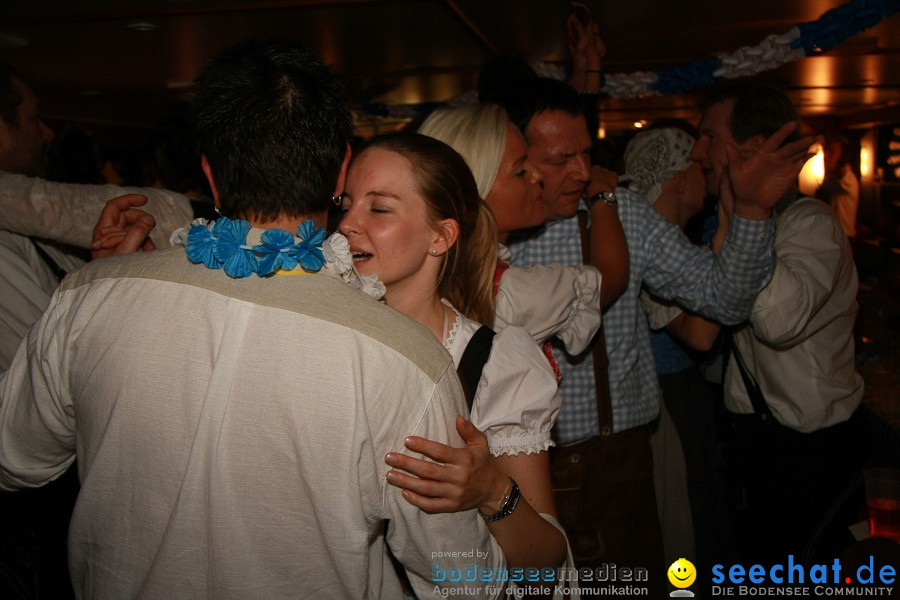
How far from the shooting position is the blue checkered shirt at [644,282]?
2135 mm

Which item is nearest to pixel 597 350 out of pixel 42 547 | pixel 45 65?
pixel 42 547

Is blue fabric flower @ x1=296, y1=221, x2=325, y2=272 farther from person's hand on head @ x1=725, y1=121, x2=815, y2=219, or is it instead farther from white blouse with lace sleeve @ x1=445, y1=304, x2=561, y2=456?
person's hand on head @ x1=725, y1=121, x2=815, y2=219

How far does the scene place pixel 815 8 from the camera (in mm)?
3109

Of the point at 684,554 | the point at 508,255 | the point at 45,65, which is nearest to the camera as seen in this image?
the point at 508,255

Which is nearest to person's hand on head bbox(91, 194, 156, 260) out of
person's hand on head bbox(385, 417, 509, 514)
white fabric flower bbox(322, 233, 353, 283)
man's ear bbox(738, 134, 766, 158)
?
white fabric flower bbox(322, 233, 353, 283)

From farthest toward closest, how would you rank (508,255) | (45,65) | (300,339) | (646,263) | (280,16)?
(45,65), (280,16), (646,263), (508,255), (300,339)

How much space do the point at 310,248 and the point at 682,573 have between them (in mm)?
2314

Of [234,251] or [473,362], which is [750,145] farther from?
[234,251]

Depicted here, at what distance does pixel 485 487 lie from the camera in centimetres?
122

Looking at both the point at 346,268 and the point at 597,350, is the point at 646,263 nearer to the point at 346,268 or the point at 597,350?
the point at 597,350

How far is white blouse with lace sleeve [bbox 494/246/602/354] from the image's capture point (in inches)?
72.3

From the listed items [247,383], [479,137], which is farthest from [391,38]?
[247,383]

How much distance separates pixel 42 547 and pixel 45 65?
124 inches

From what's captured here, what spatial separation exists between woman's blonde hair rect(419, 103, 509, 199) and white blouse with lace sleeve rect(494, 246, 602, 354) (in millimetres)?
293
